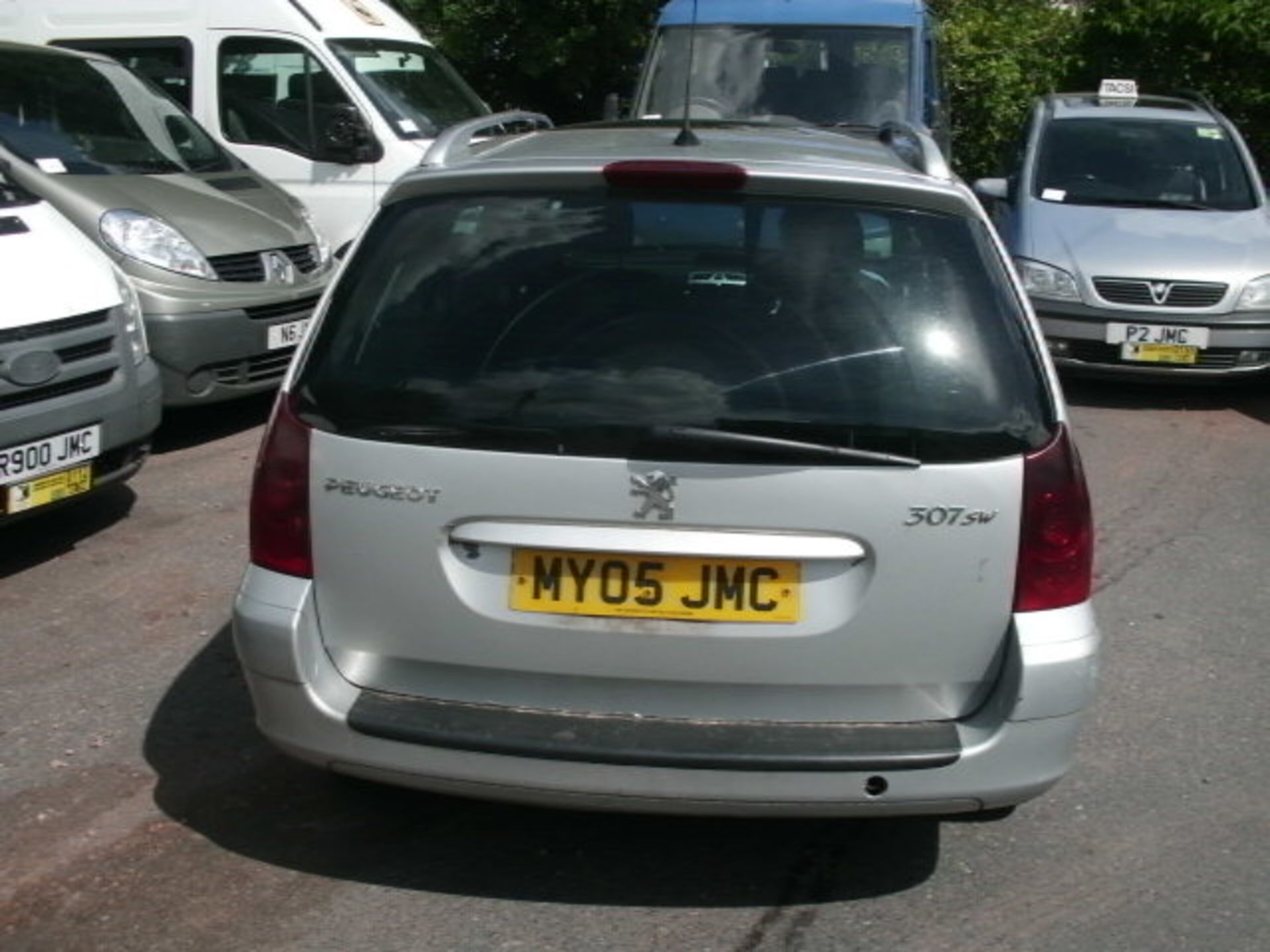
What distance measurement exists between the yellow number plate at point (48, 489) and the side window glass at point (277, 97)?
4663mm

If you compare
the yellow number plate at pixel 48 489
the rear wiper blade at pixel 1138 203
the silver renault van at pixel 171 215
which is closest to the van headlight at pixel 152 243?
the silver renault van at pixel 171 215

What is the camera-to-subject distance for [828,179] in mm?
3646

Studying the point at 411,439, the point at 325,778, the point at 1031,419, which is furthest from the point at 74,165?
the point at 1031,419

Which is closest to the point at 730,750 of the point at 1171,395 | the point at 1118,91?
the point at 1171,395

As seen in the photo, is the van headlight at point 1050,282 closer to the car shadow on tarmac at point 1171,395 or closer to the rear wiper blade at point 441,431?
the car shadow on tarmac at point 1171,395

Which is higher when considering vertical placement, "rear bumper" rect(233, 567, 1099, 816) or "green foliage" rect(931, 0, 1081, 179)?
"rear bumper" rect(233, 567, 1099, 816)

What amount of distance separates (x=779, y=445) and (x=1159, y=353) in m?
6.36

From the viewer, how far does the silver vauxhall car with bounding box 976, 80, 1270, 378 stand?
9188 mm

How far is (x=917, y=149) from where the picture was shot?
13.9 ft

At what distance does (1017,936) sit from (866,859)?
453mm

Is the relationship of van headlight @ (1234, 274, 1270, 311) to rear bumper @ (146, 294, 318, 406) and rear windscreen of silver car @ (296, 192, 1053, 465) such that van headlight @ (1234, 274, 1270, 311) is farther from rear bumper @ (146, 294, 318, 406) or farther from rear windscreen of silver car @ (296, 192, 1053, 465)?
rear windscreen of silver car @ (296, 192, 1053, 465)

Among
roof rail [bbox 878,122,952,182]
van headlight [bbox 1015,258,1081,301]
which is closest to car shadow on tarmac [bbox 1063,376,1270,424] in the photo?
van headlight [bbox 1015,258,1081,301]

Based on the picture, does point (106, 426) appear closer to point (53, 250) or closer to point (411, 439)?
point (53, 250)

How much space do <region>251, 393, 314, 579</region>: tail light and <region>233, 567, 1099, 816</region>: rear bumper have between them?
0.10 m
